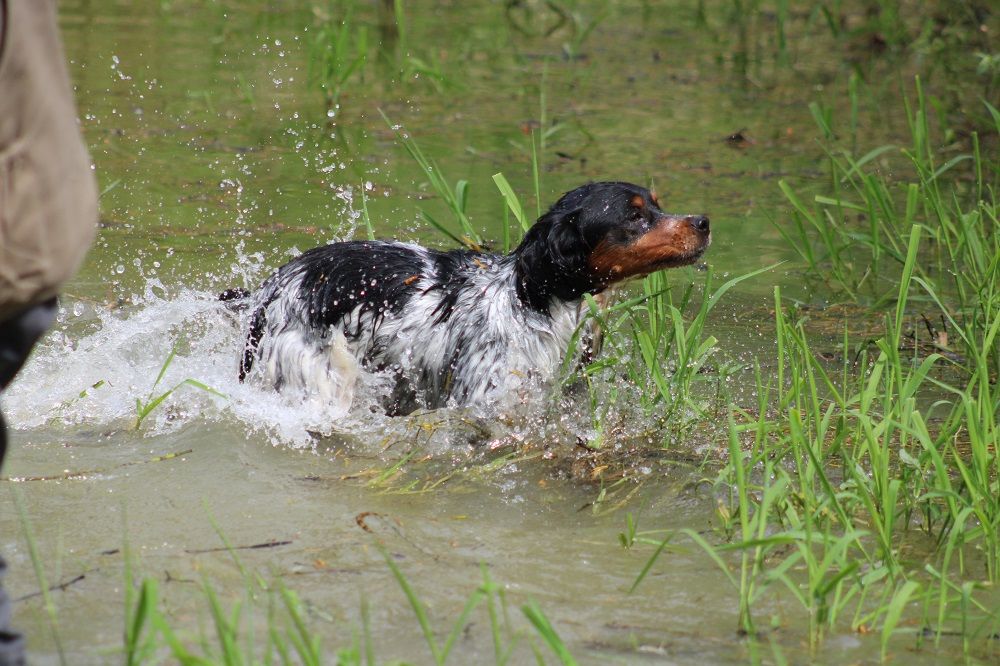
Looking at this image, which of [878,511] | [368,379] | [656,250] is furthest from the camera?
[368,379]

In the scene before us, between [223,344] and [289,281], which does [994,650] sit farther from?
[223,344]

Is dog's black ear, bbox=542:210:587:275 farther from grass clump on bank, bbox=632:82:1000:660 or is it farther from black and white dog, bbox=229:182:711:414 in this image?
grass clump on bank, bbox=632:82:1000:660

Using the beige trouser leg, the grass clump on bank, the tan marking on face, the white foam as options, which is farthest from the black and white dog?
the beige trouser leg

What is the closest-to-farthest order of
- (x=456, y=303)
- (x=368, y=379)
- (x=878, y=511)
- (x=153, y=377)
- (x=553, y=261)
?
(x=878, y=511)
(x=553, y=261)
(x=456, y=303)
(x=368, y=379)
(x=153, y=377)

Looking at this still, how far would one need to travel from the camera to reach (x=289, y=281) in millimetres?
5406

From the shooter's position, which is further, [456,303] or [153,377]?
[153,377]

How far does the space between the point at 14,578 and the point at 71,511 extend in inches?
→ 22.8

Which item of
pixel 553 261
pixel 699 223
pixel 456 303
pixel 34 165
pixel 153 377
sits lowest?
pixel 153 377

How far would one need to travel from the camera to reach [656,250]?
4797 millimetres

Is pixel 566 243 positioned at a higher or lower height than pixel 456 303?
higher

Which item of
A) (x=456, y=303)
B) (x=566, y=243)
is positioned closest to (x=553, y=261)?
(x=566, y=243)

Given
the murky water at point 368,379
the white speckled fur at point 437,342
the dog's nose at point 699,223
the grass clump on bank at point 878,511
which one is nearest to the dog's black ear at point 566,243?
the white speckled fur at point 437,342

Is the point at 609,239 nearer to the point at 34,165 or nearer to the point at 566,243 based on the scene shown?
the point at 566,243

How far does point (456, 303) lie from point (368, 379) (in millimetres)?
480
